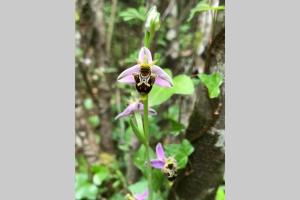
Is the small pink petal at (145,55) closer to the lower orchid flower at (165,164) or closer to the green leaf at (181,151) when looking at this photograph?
the lower orchid flower at (165,164)

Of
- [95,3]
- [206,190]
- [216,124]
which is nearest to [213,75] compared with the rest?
[216,124]

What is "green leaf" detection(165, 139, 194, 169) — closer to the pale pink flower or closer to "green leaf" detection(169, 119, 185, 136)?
"green leaf" detection(169, 119, 185, 136)

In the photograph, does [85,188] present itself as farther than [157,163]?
Yes

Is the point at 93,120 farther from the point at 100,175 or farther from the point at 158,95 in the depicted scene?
the point at 158,95

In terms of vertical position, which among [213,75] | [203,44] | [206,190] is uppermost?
[203,44]

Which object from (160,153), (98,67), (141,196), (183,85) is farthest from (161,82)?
(98,67)

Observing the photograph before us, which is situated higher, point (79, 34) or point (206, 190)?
point (79, 34)

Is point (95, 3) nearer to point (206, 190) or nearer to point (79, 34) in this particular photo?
point (79, 34)
